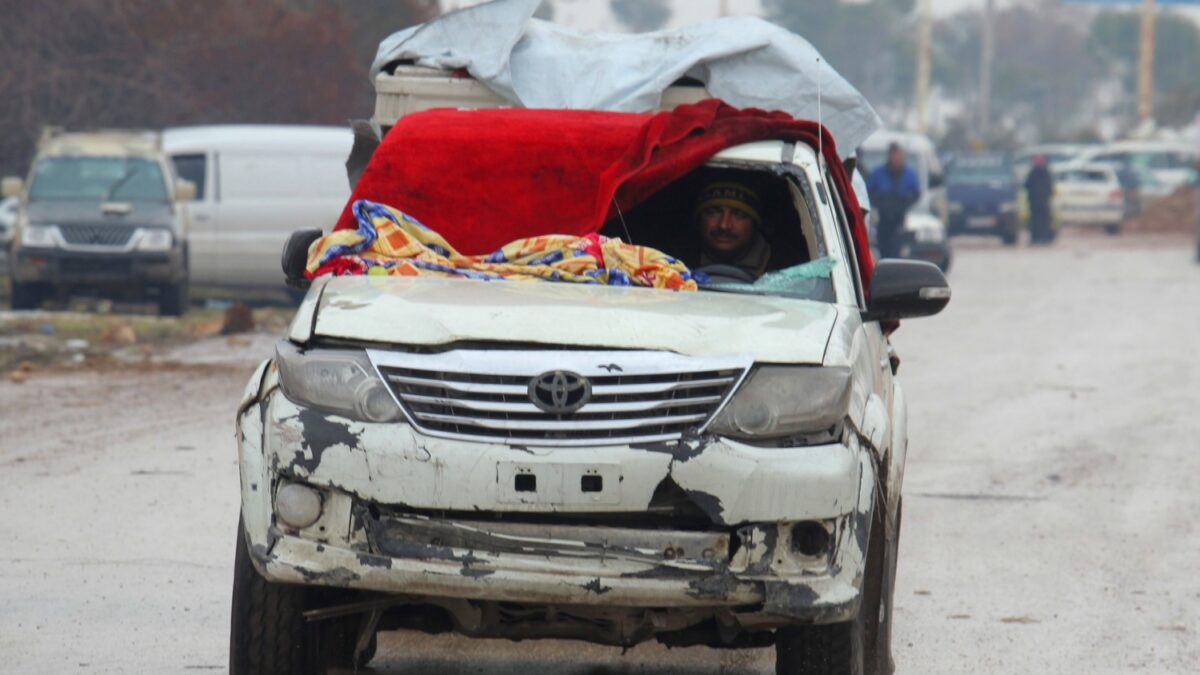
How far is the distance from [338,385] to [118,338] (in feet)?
40.0

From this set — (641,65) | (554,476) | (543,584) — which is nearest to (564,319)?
(554,476)

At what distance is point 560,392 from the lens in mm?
4742

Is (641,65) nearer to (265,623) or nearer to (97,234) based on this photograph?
(265,623)

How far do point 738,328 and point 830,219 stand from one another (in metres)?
1.14

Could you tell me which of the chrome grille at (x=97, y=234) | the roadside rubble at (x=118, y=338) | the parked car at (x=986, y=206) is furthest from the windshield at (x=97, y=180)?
the parked car at (x=986, y=206)

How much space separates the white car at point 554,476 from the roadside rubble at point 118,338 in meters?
9.21

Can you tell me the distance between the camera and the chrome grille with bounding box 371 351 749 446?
15.6 feet

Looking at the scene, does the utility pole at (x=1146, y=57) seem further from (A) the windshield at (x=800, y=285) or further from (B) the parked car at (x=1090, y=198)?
(A) the windshield at (x=800, y=285)

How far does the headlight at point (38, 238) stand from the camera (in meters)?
18.7

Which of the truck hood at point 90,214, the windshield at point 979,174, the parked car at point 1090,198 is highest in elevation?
the truck hood at point 90,214

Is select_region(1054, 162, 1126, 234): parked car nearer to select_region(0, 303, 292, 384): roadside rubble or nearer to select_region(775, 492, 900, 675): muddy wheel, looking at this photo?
select_region(0, 303, 292, 384): roadside rubble

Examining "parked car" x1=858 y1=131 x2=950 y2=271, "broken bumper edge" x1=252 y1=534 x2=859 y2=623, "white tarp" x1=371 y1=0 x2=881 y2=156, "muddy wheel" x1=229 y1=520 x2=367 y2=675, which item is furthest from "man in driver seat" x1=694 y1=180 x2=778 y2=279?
"parked car" x1=858 y1=131 x2=950 y2=271

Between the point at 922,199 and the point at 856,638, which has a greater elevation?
the point at 856,638

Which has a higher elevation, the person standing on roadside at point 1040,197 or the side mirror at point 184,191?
the side mirror at point 184,191
